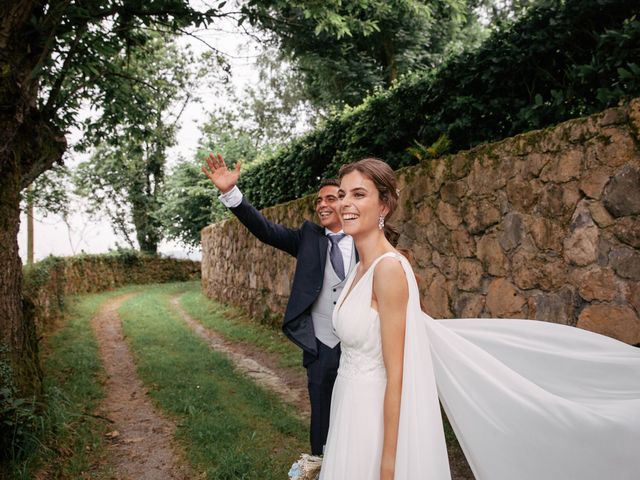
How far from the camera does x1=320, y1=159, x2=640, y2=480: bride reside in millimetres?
1803

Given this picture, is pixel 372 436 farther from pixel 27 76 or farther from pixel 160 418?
pixel 27 76

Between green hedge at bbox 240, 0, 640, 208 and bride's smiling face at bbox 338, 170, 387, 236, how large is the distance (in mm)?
2961

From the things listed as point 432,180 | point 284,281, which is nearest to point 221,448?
point 432,180

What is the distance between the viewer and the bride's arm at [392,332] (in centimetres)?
181

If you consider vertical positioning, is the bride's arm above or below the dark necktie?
below

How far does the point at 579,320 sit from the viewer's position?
4.04 m

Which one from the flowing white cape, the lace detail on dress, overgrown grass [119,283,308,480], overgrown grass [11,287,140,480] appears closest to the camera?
the flowing white cape

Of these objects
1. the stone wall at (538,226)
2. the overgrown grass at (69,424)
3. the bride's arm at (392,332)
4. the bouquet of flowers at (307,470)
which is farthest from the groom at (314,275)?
the overgrown grass at (69,424)

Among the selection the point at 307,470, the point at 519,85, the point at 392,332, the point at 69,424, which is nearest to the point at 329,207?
the point at 307,470

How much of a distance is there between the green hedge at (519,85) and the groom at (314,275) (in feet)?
8.30

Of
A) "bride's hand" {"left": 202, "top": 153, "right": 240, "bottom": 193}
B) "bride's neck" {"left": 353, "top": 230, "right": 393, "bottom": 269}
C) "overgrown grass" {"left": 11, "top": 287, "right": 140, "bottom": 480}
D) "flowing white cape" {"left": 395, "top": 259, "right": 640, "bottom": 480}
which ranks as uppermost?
"bride's hand" {"left": 202, "top": 153, "right": 240, "bottom": 193}

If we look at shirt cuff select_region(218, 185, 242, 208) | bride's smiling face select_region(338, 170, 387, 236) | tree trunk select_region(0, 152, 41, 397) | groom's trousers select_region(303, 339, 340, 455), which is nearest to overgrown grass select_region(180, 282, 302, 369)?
tree trunk select_region(0, 152, 41, 397)

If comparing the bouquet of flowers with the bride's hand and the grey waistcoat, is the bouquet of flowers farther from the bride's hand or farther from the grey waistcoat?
the bride's hand

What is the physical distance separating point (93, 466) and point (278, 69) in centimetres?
2152
